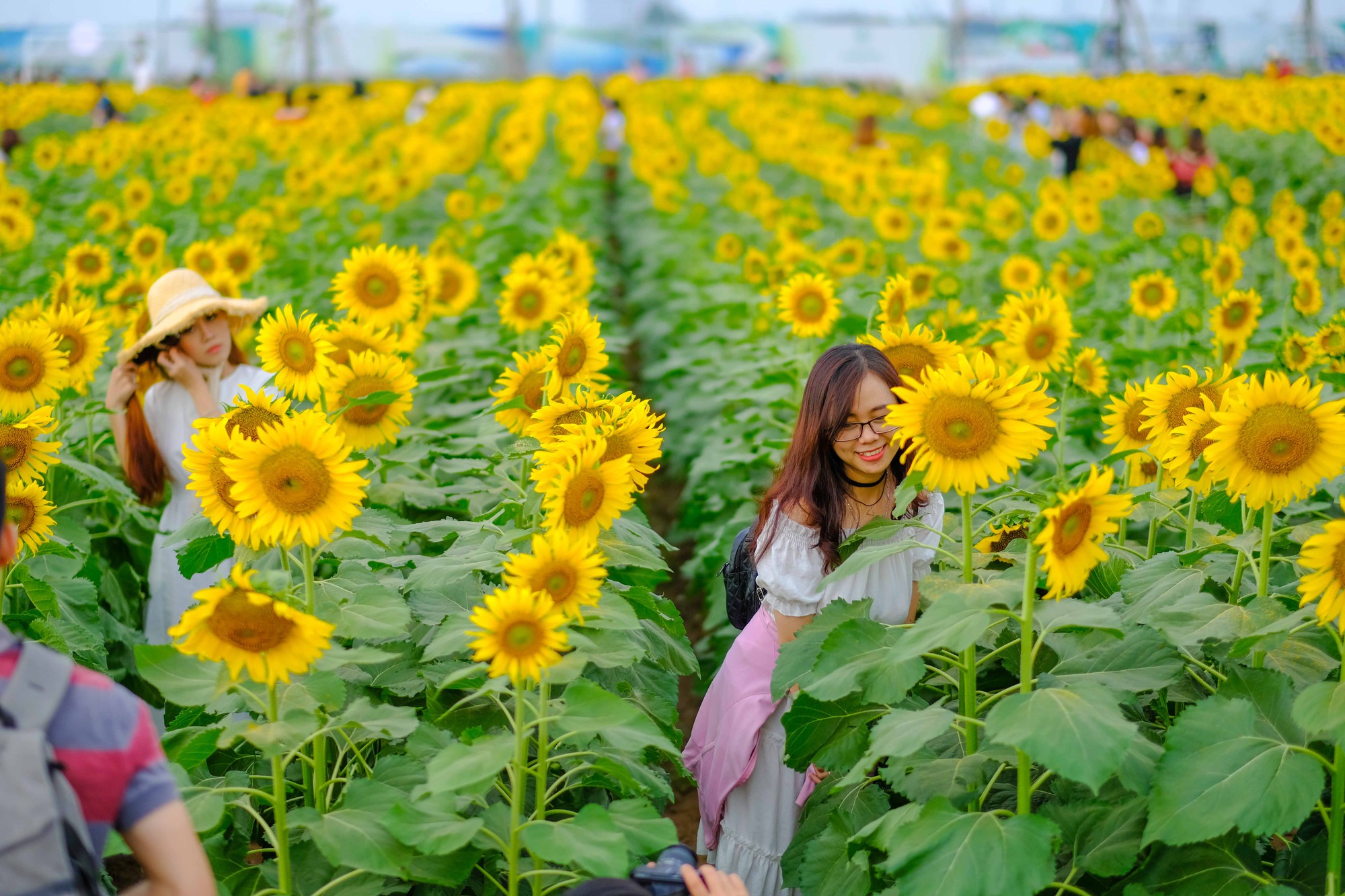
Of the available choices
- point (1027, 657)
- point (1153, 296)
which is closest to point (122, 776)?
point (1027, 657)

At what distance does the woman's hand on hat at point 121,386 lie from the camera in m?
4.21

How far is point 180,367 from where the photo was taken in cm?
421

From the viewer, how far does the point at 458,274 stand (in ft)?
19.0

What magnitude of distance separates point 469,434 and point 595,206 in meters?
9.89

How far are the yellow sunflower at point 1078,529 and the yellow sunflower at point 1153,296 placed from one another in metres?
3.39

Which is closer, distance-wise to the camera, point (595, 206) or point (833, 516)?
point (833, 516)

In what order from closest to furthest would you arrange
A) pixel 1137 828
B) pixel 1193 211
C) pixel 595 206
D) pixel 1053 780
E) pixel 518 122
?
pixel 1137 828 < pixel 1053 780 < pixel 1193 211 < pixel 595 206 < pixel 518 122

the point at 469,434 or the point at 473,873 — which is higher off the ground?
the point at 469,434

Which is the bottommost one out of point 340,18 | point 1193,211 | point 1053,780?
point 1053,780

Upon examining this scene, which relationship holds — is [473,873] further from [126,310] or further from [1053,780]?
[126,310]

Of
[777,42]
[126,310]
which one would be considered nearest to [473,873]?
[126,310]

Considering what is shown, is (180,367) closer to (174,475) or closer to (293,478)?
(174,475)

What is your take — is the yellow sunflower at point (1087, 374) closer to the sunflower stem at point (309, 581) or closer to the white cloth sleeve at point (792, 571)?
the white cloth sleeve at point (792, 571)

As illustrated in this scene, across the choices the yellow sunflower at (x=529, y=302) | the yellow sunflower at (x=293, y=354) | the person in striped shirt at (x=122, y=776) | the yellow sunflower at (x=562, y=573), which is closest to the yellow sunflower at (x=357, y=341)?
the yellow sunflower at (x=293, y=354)
